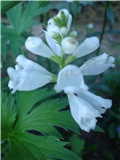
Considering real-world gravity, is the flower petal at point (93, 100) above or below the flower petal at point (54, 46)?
below

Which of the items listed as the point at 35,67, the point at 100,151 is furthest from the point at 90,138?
the point at 35,67

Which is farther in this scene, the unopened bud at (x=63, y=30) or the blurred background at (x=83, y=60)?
the blurred background at (x=83, y=60)

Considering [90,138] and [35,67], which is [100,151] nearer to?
[90,138]

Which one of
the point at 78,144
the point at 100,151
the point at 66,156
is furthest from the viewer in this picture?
the point at 100,151

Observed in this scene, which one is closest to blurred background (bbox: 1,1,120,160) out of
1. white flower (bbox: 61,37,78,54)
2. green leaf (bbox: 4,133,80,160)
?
green leaf (bbox: 4,133,80,160)

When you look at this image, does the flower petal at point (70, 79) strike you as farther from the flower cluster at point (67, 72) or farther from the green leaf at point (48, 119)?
the green leaf at point (48, 119)

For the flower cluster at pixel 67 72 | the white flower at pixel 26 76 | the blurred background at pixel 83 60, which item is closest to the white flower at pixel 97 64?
the flower cluster at pixel 67 72

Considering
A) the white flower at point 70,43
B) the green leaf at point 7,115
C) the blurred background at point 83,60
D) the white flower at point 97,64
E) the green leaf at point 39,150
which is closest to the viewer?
the white flower at point 70,43
